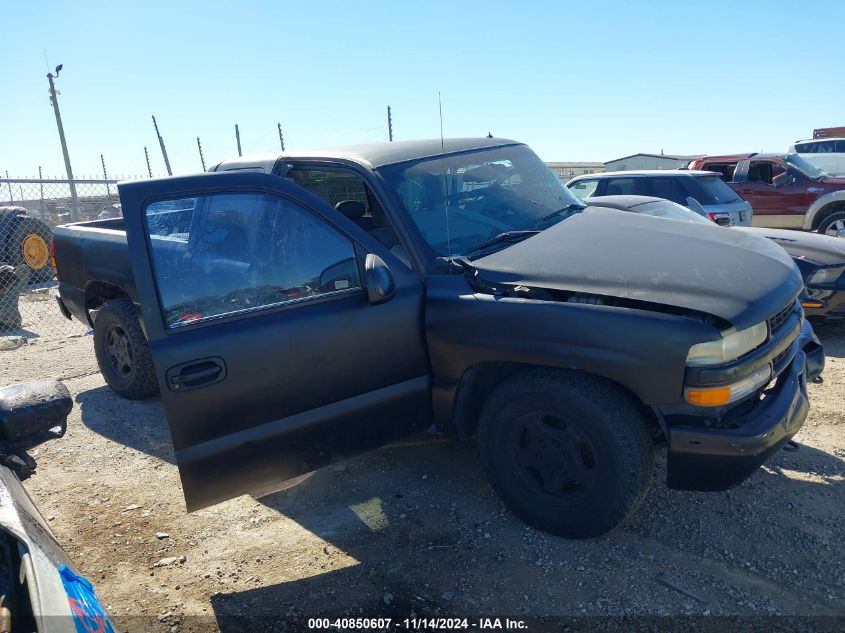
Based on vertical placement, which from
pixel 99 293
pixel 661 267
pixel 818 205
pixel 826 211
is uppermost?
pixel 661 267

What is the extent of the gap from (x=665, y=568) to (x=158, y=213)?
2744 millimetres

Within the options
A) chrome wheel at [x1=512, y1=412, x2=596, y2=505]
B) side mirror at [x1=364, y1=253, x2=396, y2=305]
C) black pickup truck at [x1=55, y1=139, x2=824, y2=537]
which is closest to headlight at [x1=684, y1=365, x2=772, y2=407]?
black pickup truck at [x1=55, y1=139, x2=824, y2=537]

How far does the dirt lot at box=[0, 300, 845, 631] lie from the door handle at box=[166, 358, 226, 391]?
97 centimetres

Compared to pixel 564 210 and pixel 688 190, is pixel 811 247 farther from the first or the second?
pixel 688 190

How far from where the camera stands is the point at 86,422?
486 cm

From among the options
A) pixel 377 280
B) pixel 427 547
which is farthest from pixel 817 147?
pixel 427 547

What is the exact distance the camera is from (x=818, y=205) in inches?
424

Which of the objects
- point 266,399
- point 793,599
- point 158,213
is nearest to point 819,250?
point 793,599

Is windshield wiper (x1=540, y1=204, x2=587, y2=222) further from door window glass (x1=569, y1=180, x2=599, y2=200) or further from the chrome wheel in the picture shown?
door window glass (x1=569, y1=180, x2=599, y2=200)

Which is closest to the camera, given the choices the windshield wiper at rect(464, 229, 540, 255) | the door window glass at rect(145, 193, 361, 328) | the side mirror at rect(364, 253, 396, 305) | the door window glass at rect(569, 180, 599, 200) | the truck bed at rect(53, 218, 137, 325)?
the door window glass at rect(145, 193, 361, 328)

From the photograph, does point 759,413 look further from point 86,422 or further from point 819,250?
point 86,422

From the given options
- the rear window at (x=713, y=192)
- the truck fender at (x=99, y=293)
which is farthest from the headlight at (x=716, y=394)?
the rear window at (x=713, y=192)

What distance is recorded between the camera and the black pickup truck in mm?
2549

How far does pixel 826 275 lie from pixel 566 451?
401cm
